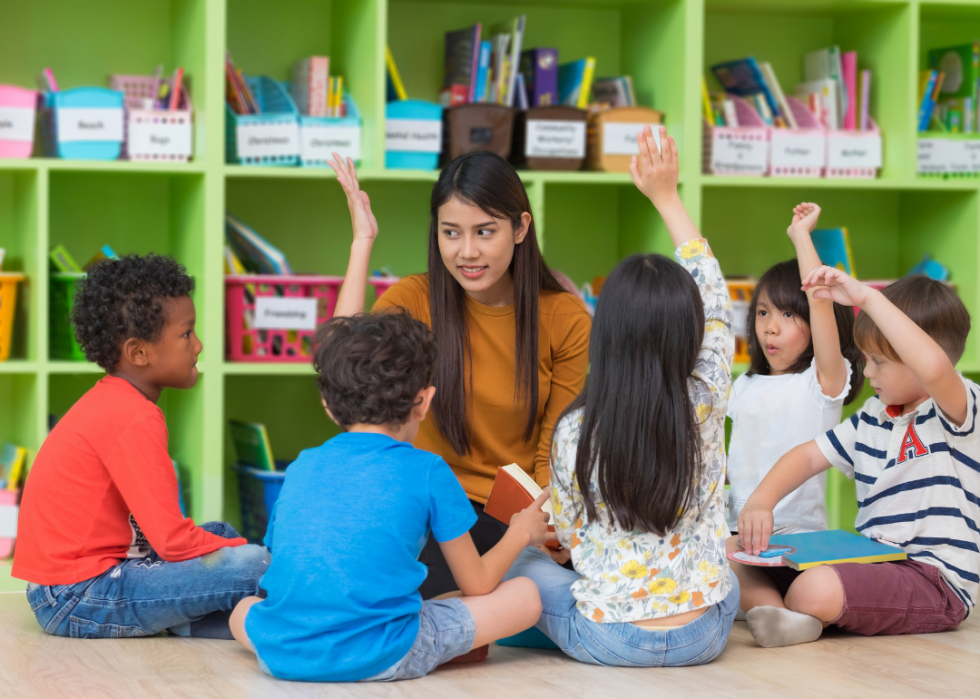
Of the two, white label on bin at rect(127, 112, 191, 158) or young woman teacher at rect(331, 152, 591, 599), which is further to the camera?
white label on bin at rect(127, 112, 191, 158)

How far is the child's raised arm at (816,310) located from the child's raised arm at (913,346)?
0.22 meters

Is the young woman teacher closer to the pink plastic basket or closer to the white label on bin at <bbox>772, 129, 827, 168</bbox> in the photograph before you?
the pink plastic basket

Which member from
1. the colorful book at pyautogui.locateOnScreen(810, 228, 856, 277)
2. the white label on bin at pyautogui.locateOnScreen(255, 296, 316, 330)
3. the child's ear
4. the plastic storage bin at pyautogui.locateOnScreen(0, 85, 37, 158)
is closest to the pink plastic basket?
the white label on bin at pyautogui.locateOnScreen(255, 296, 316, 330)

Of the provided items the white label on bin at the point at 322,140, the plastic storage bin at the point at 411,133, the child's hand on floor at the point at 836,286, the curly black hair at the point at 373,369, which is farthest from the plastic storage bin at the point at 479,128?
the curly black hair at the point at 373,369

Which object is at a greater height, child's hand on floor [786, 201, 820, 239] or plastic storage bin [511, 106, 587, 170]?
plastic storage bin [511, 106, 587, 170]

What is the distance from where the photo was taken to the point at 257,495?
8.21ft

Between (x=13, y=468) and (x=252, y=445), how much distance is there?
1.73ft

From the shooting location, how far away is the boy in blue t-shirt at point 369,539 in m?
1.40

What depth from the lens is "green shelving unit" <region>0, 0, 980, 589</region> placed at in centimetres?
233

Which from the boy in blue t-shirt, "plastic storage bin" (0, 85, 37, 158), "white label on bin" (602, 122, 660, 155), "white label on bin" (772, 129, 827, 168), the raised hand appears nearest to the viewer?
the boy in blue t-shirt

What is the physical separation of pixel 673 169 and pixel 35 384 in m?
1.51

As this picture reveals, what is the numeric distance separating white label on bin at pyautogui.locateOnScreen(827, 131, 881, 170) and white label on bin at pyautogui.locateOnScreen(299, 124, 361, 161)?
1.23m

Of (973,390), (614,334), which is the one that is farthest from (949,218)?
(614,334)

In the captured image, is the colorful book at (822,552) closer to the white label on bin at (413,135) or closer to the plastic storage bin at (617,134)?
the plastic storage bin at (617,134)
